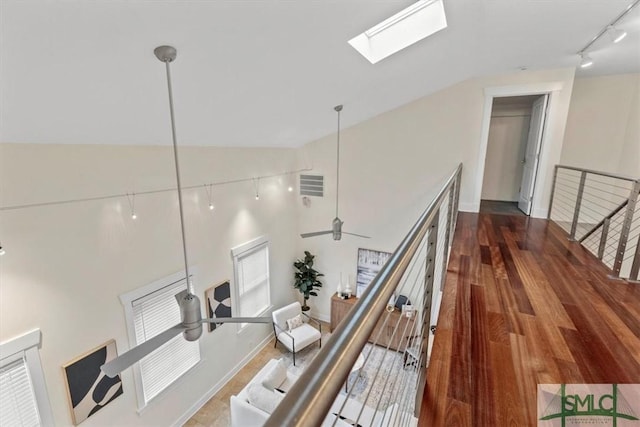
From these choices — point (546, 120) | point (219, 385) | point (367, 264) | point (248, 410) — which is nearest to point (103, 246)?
point (248, 410)

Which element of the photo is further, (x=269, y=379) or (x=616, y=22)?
(x=269, y=379)

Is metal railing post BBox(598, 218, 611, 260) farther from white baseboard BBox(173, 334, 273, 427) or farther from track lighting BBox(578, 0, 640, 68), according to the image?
white baseboard BBox(173, 334, 273, 427)

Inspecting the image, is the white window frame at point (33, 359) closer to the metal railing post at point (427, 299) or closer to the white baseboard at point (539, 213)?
the metal railing post at point (427, 299)

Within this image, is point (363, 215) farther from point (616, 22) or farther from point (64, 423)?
point (64, 423)

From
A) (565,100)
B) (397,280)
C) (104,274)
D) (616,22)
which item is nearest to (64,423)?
(104,274)

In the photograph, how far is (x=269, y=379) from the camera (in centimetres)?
440

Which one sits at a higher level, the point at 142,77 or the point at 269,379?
the point at 142,77

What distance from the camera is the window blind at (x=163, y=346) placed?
373 cm

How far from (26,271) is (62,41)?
2093 millimetres

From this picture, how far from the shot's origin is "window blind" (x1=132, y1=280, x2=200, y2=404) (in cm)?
373

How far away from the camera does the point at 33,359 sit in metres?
2.74

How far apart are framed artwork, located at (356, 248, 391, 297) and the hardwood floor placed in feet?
Answer: 10.6

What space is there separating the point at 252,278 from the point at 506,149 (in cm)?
558

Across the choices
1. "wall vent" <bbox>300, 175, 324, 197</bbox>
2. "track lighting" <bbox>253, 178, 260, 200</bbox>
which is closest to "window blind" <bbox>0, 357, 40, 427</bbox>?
"track lighting" <bbox>253, 178, 260, 200</bbox>
